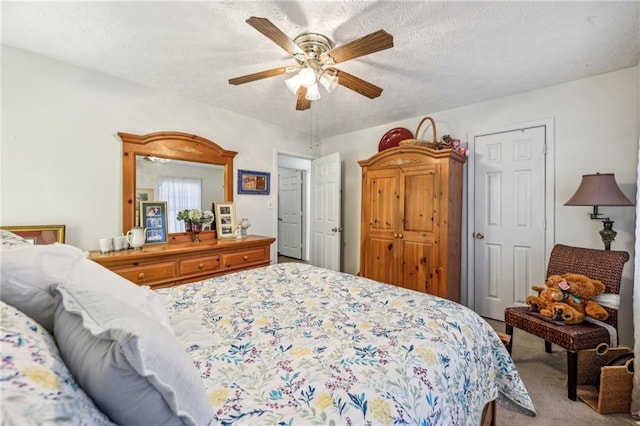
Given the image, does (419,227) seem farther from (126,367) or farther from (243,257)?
(126,367)

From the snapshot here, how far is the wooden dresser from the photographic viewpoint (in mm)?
2189

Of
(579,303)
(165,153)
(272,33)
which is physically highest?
(272,33)

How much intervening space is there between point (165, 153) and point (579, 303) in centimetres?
377

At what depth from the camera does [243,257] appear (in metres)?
2.98

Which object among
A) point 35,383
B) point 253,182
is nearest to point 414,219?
point 253,182

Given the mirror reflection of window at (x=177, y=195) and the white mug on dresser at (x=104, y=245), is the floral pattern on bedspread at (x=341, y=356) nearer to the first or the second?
the white mug on dresser at (x=104, y=245)

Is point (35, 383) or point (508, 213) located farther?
point (508, 213)

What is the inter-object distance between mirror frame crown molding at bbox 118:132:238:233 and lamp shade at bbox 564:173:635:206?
3.38 m

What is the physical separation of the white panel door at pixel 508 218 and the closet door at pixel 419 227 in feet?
2.10

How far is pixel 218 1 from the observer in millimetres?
1556

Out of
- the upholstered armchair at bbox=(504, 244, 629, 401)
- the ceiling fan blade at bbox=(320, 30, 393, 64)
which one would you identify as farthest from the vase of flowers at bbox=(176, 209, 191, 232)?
the upholstered armchair at bbox=(504, 244, 629, 401)

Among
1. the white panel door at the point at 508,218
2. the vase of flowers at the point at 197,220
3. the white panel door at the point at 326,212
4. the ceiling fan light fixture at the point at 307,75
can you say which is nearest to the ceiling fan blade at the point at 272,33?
the ceiling fan light fixture at the point at 307,75

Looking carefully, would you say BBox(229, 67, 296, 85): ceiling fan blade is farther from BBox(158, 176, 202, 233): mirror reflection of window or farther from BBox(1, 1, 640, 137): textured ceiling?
BBox(158, 176, 202, 233): mirror reflection of window

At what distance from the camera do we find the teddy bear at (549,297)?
200 cm
